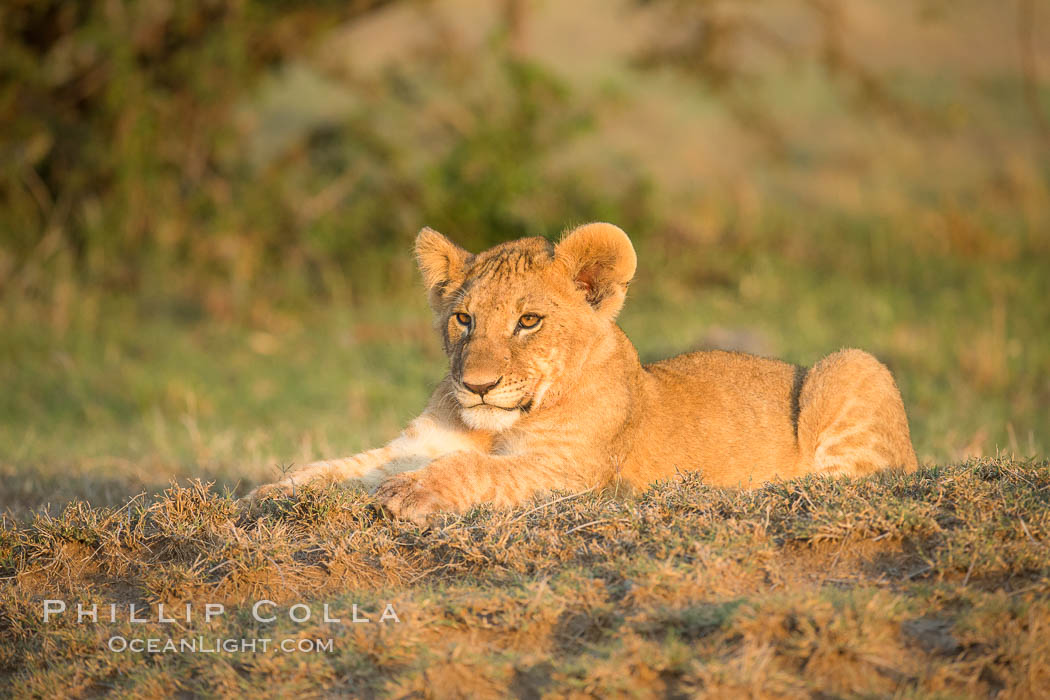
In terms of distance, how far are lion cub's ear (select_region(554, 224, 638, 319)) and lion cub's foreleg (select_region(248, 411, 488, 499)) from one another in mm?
831

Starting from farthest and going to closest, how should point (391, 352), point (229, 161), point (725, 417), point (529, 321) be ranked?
point (229, 161)
point (391, 352)
point (725, 417)
point (529, 321)

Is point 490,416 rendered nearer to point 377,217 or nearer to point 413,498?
point 413,498

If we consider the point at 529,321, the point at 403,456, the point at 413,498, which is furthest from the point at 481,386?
the point at 403,456

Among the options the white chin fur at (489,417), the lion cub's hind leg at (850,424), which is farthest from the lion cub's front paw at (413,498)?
the lion cub's hind leg at (850,424)

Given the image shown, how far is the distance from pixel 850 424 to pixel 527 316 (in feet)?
5.94

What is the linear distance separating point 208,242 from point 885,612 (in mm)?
11765

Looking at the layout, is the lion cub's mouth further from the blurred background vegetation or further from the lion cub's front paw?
the blurred background vegetation

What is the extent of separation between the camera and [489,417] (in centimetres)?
513

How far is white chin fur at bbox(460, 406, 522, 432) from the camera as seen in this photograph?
202 inches

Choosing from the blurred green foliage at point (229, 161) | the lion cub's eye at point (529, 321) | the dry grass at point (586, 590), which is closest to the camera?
the dry grass at point (586, 590)

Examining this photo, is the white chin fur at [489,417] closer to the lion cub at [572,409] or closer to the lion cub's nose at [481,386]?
the lion cub at [572,409]

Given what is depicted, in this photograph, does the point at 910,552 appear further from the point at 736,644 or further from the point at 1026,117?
the point at 1026,117

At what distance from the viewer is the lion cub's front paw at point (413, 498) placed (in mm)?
4672

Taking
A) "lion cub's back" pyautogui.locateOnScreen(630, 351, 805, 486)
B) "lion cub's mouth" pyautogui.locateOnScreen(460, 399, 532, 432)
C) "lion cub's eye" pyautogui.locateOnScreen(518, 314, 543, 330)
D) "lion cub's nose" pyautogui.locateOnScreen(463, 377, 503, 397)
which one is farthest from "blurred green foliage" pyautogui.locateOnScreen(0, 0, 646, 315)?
"lion cub's nose" pyautogui.locateOnScreen(463, 377, 503, 397)
